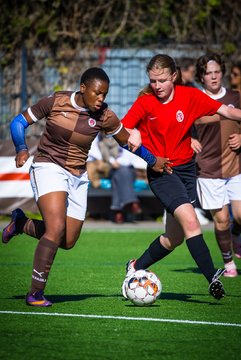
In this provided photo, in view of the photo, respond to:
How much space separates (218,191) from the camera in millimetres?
10047

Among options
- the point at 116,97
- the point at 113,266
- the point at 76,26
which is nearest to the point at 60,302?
the point at 113,266

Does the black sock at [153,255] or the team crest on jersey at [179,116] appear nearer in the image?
the team crest on jersey at [179,116]

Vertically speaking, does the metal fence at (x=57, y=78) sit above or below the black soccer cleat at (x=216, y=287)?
above

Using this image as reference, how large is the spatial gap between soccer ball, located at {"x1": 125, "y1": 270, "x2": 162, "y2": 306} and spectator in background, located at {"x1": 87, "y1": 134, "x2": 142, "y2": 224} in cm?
868

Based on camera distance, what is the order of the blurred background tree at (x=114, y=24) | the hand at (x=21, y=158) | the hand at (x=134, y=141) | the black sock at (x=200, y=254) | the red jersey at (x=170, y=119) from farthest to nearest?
the blurred background tree at (x=114, y=24)
the red jersey at (x=170, y=119)
the hand at (x=134, y=141)
the black sock at (x=200, y=254)
the hand at (x=21, y=158)

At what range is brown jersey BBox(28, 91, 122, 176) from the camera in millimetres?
7695

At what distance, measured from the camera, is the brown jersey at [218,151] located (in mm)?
10039

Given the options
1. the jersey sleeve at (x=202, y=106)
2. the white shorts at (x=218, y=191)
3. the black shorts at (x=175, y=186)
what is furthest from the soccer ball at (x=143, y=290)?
the white shorts at (x=218, y=191)

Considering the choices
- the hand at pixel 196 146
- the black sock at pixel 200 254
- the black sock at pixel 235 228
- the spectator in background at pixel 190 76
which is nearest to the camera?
the black sock at pixel 200 254

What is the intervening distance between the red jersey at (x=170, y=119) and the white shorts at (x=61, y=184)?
67 cm

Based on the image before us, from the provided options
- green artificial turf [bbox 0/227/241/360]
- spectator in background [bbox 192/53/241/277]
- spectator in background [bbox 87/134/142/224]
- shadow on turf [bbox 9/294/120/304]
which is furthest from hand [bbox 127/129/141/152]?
spectator in background [bbox 87/134/142/224]

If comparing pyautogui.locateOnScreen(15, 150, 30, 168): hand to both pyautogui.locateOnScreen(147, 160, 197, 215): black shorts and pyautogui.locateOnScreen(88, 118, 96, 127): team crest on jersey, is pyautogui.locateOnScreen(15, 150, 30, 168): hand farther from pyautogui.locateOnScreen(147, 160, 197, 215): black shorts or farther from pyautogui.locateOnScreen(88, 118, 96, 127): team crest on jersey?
pyautogui.locateOnScreen(147, 160, 197, 215): black shorts

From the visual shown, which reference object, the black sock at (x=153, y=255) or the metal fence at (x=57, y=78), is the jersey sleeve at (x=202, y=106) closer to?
the black sock at (x=153, y=255)

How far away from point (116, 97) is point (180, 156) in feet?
32.7
